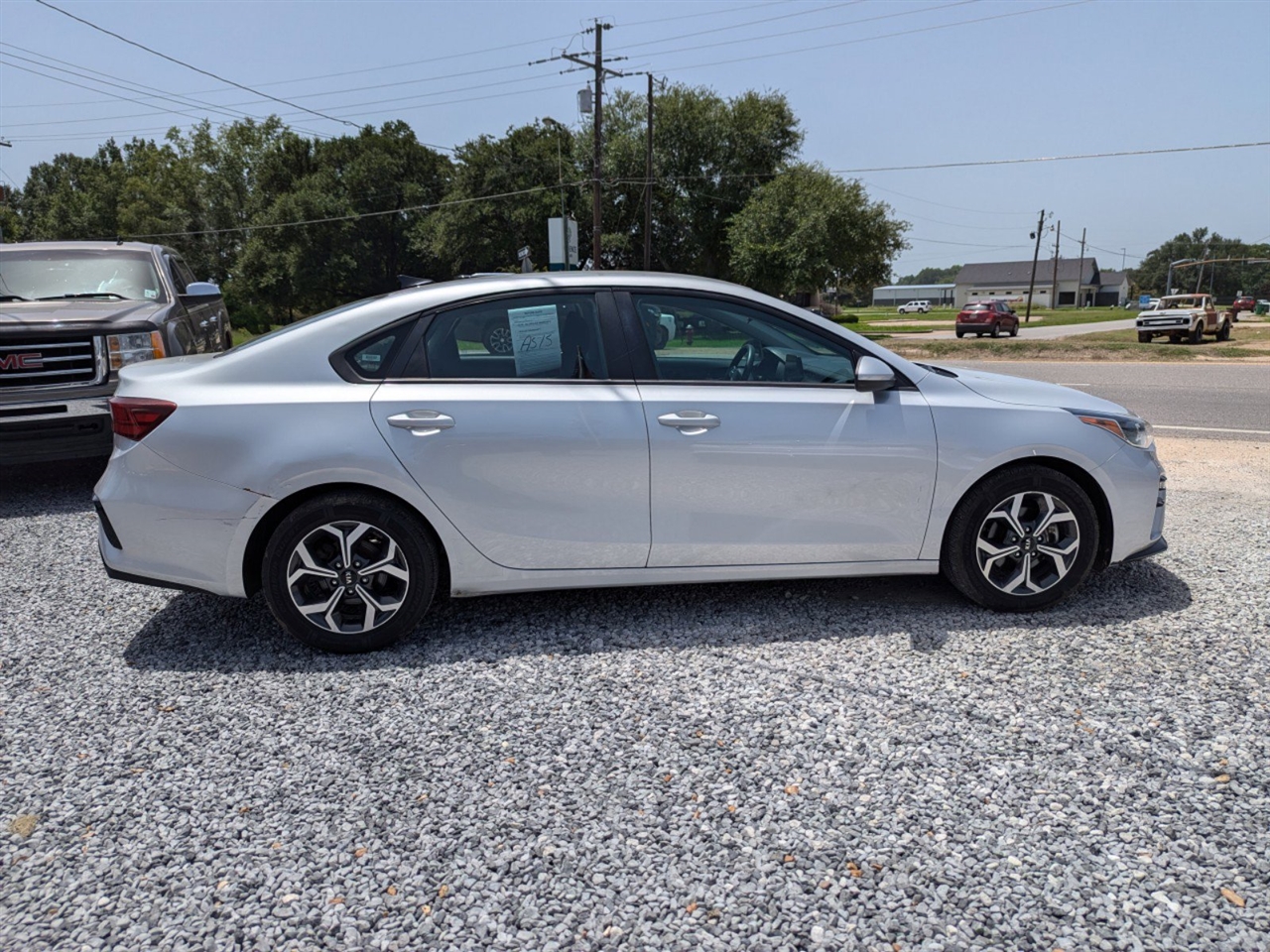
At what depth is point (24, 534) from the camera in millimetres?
5750

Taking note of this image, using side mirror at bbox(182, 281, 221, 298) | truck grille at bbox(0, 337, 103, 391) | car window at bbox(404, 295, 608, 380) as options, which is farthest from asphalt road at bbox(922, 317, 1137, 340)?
car window at bbox(404, 295, 608, 380)

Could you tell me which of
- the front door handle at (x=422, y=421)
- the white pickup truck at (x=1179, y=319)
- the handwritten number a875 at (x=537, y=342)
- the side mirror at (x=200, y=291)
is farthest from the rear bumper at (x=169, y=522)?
the white pickup truck at (x=1179, y=319)

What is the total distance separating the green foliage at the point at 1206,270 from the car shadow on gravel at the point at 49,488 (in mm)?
148504

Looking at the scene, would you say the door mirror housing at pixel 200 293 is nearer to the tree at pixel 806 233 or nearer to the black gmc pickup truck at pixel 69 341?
the black gmc pickup truck at pixel 69 341

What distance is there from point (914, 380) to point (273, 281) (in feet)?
211

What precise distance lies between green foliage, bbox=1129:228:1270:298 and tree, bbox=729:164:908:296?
109m

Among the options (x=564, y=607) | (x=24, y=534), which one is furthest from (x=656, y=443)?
(x=24, y=534)

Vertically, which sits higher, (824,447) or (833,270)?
(833,270)

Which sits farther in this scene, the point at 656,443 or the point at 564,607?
the point at 564,607

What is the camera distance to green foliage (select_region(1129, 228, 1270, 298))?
13575 cm

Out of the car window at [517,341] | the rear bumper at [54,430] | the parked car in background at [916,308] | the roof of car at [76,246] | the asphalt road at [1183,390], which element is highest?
the parked car in background at [916,308]

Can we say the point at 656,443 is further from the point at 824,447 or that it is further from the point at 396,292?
the point at 396,292

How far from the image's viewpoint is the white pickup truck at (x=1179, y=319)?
28.7m

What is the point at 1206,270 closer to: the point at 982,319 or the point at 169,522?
the point at 982,319
